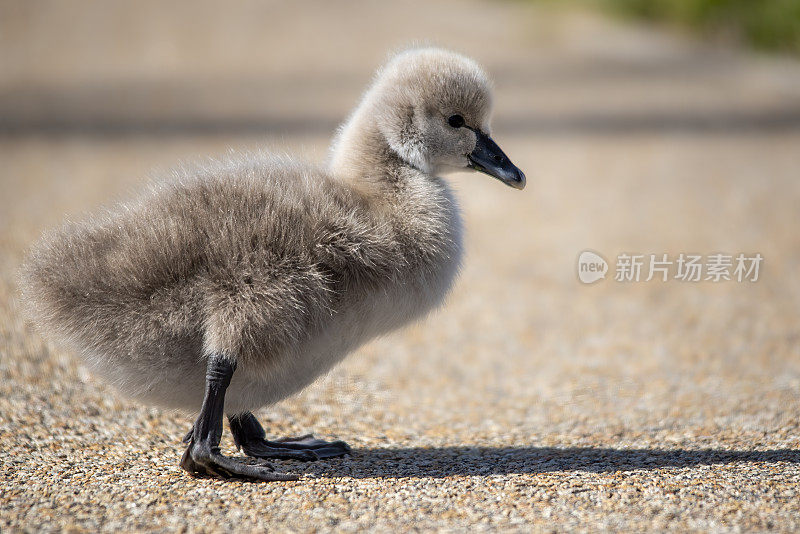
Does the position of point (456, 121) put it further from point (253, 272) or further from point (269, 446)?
point (269, 446)

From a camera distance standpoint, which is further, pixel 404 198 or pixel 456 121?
pixel 456 121

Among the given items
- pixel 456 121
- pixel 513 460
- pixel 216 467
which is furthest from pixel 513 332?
pixel 216 467

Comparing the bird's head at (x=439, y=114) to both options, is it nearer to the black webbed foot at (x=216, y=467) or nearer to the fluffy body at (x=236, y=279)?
the fluffy body at (x=236, y=279)

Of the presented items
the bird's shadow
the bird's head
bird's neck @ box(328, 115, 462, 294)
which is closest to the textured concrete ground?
the bird's shadow

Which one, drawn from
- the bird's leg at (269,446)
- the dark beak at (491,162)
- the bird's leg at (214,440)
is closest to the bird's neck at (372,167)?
the dark beak at (491,162)

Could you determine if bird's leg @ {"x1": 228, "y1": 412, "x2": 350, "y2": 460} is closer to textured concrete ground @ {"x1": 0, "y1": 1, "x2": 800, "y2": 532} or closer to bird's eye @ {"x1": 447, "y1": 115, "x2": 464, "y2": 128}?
textured concrete ground @ {"x1": 0, "y1": 1, "x2": 800, "y2": 532}
